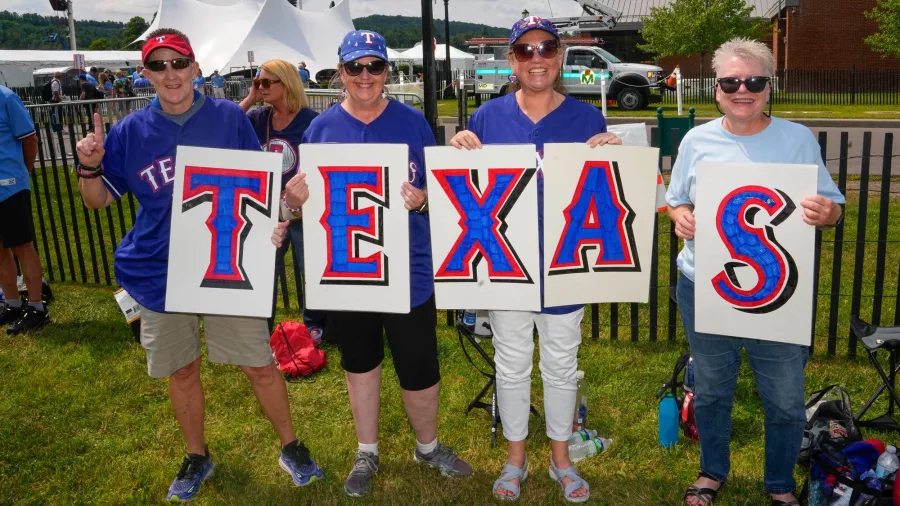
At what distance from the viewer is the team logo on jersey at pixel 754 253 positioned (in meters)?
2.83

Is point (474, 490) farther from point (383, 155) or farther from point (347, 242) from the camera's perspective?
point (383, 155)

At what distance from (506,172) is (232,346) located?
4.96 feet

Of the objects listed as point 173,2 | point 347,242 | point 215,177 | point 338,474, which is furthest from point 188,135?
point 173,2

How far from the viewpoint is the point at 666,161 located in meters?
12.5

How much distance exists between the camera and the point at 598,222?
316 cm

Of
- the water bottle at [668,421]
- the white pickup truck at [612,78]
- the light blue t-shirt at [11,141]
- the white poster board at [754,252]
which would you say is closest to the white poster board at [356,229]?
the white poster board at [754,252]

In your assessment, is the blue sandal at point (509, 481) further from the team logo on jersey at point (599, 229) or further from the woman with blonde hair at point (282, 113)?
the woman with blonde hair at point (282, 113)

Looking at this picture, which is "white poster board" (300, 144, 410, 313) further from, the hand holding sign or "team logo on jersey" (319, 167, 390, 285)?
the hand holding sign

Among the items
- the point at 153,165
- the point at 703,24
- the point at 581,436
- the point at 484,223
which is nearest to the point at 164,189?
the point at 153,165

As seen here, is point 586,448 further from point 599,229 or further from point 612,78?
point 612,78

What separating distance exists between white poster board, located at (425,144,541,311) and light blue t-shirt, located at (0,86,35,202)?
4056 mm

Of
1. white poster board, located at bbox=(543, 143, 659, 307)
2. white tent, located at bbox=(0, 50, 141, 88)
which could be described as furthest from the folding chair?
white tent, located at bbox=(0, 50, 141, 88)

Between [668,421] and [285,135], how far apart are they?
3241 millimetres

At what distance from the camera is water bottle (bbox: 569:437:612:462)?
12.7 feet
